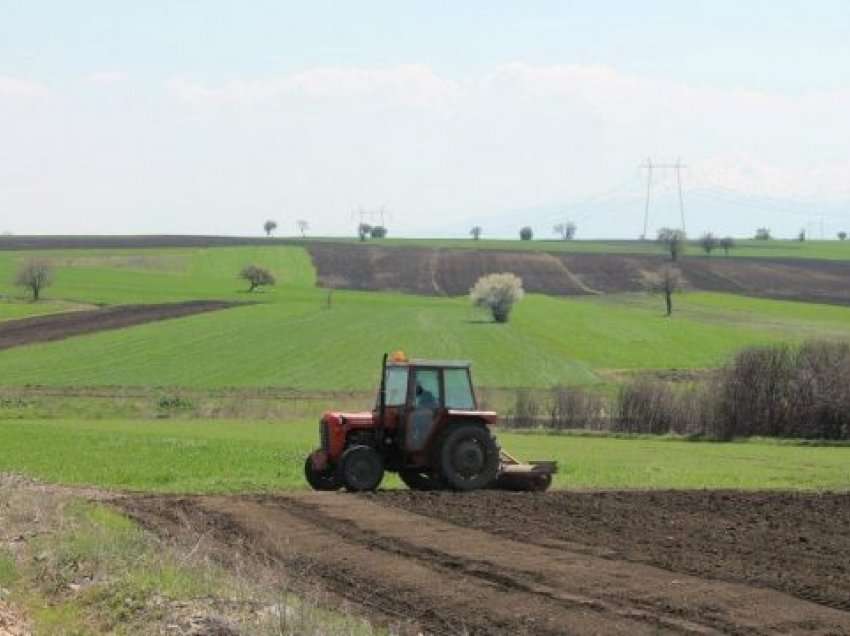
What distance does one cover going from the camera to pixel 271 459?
31.7 meters

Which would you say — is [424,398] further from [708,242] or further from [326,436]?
[708,242]

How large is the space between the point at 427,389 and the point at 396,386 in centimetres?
61

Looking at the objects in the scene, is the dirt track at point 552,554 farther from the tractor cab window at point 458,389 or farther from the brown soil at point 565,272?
the brown soil at point 565,272

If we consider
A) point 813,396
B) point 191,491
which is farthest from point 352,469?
point 813,396

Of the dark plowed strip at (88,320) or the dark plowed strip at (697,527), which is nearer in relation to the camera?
the dark plowed strip at (697,527)

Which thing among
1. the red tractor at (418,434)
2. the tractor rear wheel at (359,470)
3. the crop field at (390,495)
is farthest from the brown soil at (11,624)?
the red tractor at (418,434)

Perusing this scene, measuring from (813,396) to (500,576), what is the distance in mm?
43173

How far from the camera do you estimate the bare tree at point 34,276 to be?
9662cm

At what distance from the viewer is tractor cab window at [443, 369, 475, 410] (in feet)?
76.7

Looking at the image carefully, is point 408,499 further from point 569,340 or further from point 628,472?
point 569,340

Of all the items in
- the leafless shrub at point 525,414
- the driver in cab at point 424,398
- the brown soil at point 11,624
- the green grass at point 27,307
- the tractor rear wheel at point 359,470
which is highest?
the driver in cab at point 424,398

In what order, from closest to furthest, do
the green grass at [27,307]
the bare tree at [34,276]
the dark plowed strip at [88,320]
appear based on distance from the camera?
1. the dark plowed strip at [88,320]
2. the green grass at [27,307]
3. the bare tree at [34,276]

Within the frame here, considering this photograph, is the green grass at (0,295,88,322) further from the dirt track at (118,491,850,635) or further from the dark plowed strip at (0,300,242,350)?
the dirt track at (118,491,850,635)

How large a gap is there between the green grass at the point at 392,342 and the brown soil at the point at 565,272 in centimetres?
1102
